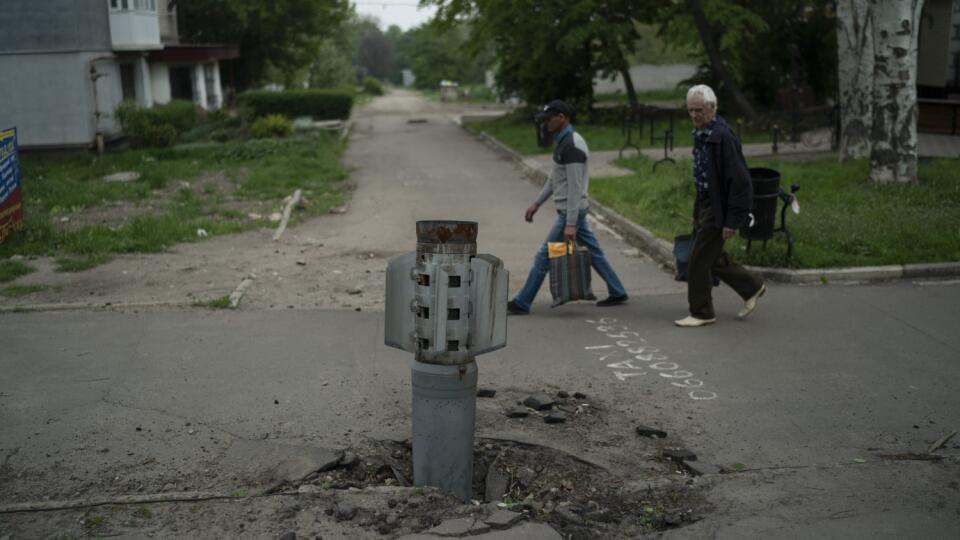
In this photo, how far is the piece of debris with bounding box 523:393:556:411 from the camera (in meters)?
6.52

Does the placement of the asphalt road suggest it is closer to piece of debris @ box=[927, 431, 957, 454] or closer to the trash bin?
piece of debris @ box=[927, 431, 957, 454]

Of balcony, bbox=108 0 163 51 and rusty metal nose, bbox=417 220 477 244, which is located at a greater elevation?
balcony, bbox=108 0 163 51

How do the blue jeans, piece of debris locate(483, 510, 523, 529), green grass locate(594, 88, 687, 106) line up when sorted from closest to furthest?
piece of debris locate(483, 510, 523, 529) < the blue jeans < green grass locate(594, 88, 687, 106)

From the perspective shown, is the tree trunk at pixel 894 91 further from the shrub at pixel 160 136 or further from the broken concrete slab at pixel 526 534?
the shrub at pixel 160 136

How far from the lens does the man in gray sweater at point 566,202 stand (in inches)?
349

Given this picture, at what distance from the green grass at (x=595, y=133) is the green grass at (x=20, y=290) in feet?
49.3

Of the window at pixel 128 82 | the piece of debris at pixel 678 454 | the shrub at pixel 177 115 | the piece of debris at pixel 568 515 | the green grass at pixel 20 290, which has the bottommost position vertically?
the piece of debris at pixel 678 454

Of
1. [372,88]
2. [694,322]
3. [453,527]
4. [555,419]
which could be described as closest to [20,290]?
[555,419]

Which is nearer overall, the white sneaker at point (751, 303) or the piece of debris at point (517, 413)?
the piece of debris at point (517, 413)

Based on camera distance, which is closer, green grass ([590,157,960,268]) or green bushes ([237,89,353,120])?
green grass ([590,157,960,268])

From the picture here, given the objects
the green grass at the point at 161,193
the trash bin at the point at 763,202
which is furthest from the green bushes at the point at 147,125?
the trash bin at the point at 763,202

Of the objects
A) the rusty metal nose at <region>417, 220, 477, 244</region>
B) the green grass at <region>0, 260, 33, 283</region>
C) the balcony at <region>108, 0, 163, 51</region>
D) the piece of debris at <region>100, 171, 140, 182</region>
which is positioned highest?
the balcony at <region>108, 0, 163, 51</region>

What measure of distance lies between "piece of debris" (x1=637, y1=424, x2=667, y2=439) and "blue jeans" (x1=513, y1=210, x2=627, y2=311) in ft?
10.0

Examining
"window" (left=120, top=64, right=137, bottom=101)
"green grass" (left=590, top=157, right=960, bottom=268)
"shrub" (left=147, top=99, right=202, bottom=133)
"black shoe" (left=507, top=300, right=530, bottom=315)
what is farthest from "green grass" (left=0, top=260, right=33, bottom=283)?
"window" (left=120, top=64, right=137, bottom=101)
